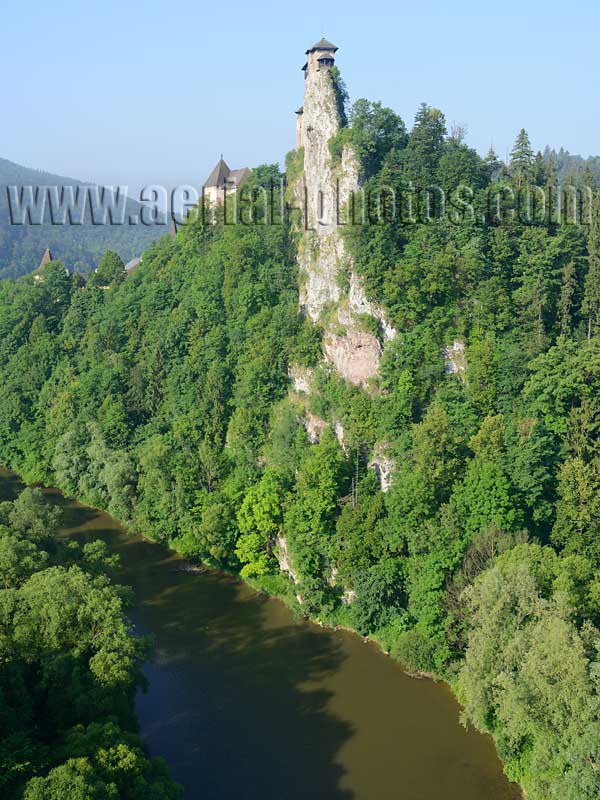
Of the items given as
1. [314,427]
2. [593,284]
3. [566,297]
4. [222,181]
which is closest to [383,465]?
[314,427]

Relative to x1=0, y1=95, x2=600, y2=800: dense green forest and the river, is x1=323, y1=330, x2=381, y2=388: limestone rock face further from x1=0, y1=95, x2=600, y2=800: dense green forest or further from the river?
the river

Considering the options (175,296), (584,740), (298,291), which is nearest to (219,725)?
(584,740)

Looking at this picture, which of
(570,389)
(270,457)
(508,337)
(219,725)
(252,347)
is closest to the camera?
(219,725)

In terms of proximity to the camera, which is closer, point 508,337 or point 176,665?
point 176,665

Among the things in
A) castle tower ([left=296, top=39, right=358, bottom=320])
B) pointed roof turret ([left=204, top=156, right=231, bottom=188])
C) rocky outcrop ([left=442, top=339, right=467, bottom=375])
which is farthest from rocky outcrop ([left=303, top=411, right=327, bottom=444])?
pointed roof turret ([left=204, top=156, right=231, bottom=188])

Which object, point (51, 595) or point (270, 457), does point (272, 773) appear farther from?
point (270, 457)

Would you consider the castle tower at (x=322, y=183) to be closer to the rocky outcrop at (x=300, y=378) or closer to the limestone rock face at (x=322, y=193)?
the limestone rock face at (x=322, y=193)

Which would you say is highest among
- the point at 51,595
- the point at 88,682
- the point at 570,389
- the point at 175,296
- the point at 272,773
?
the point at 175,296

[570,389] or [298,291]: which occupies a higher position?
[298,291]
